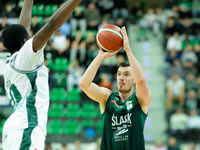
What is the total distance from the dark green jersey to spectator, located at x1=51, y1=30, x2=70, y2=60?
9741 mm

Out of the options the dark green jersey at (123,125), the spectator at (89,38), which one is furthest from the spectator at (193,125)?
the dark green jersey at (123,125)

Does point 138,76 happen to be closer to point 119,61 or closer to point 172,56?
point 119,61

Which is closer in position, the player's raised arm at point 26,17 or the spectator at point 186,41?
the player's raised arm at point 26,17

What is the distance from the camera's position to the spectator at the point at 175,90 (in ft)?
45.3

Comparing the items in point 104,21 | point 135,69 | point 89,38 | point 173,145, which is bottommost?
point 173,145

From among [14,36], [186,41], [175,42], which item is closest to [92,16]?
[175,42]

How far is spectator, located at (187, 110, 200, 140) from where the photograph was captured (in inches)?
503

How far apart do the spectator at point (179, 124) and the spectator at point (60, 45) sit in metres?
4.96

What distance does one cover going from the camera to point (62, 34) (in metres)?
15.5

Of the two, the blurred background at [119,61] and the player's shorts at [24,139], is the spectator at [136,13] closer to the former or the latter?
the blurred background at [119,61]

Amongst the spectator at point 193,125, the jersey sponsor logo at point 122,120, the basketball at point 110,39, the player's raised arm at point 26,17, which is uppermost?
the player's raised arm at point 26,17

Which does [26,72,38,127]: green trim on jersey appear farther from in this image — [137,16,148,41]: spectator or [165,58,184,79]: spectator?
[137,16,148,41]: spectator

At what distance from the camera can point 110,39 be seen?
15.5 feet

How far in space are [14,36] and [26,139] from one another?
3.75ft
